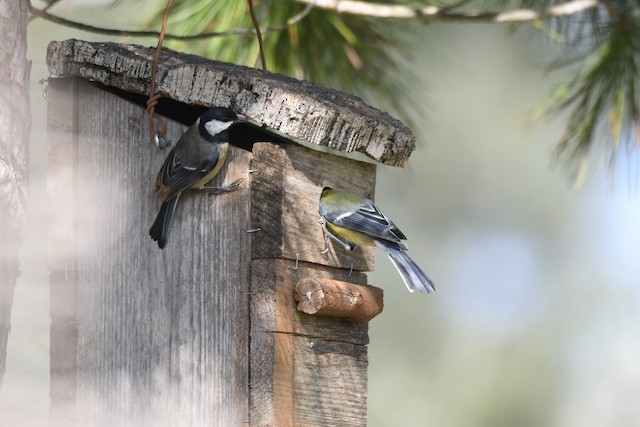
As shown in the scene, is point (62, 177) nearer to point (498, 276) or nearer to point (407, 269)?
point (407, 269)

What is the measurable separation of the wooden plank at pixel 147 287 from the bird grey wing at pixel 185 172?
6cm

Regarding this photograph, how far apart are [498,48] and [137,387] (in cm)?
724

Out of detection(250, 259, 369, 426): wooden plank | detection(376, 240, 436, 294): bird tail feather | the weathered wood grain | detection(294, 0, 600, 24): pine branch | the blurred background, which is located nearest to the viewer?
detection(250, 259, 369, 426): wooden plank

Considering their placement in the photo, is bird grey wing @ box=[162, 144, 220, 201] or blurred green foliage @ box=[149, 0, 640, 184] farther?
blurred green foliage @ box=[149, 0, 640, 184]

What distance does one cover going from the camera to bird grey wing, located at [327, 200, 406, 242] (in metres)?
2.30

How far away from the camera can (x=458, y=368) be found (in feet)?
27.3

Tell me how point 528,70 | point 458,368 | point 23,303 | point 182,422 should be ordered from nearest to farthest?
point 182,422, point 23,303, point 458,368, point 528,70

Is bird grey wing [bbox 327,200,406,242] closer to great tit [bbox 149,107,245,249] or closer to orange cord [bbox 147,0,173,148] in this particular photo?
great tit [bbox 149,107,245,249]

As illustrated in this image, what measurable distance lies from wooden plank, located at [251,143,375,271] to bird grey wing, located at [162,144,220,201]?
0.10m

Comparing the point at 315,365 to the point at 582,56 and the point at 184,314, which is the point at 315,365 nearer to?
the point at 184,314

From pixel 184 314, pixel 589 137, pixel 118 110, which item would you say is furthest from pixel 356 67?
pixel 184 314

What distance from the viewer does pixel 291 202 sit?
2.25 meters

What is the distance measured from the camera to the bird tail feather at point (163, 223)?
7.59ft

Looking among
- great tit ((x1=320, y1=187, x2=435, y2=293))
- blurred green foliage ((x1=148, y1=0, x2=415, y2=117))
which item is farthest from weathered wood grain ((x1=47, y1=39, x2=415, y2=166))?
blurred green foliage ((x1=148, y1=0, x2=415, y2=117))
